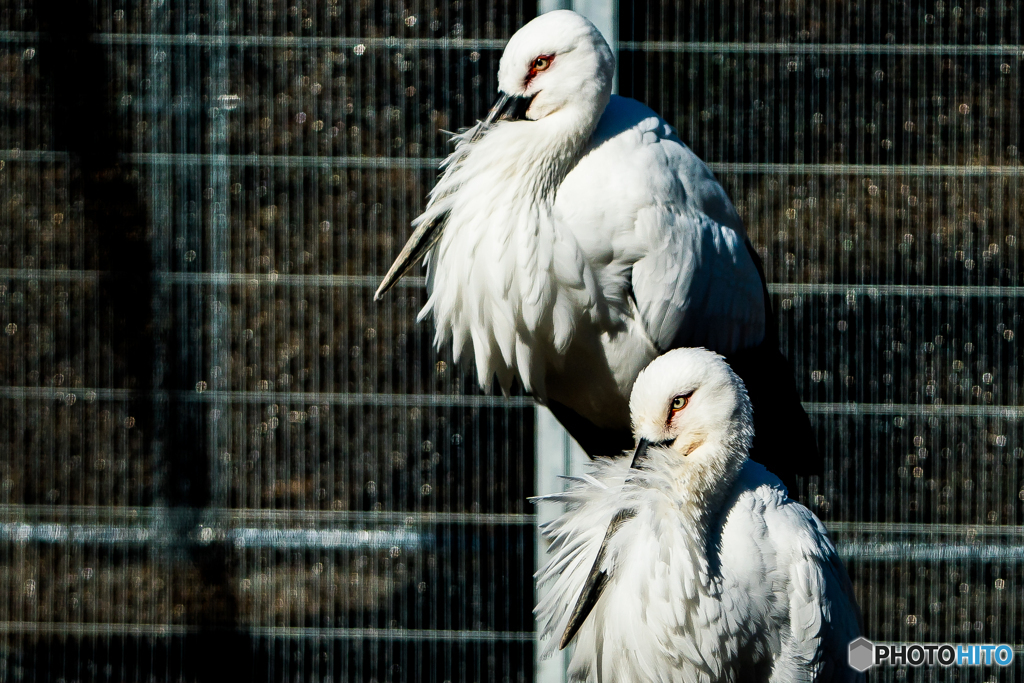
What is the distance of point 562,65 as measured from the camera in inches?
43.6

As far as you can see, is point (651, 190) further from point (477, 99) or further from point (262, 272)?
point (262, 272)

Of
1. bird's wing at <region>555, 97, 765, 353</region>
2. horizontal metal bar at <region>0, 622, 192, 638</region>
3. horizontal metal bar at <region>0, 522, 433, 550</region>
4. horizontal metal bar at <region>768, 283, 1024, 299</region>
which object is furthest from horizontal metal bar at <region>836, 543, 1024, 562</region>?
horizontal metal bar at <region>0, 622, 192, 638</region>

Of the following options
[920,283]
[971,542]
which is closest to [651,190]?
[920,283]

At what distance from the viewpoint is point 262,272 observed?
1.69 m

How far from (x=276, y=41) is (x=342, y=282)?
436mm

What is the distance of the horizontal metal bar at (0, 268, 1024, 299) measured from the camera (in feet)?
5.37

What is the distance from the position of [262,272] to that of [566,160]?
2.48 feet

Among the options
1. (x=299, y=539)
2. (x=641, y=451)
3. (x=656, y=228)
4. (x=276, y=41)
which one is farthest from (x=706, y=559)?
(x=276, y=41)

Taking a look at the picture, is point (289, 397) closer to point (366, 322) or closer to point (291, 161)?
point (366, 322)

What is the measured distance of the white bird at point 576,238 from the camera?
110cm

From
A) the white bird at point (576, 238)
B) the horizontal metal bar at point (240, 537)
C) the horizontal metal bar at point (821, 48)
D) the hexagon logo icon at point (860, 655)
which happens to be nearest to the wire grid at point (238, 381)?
the horizontal metal bar at point (240, 537)

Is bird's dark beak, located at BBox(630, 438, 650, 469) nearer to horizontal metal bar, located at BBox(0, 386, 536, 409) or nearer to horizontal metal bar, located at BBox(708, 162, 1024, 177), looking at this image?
horizontal metal bar, located at BBox(0, 386, 536, 409)

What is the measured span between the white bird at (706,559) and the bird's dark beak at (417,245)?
0.33 m

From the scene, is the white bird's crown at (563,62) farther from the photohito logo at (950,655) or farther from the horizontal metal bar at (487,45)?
the photohito logo at (950,655)
